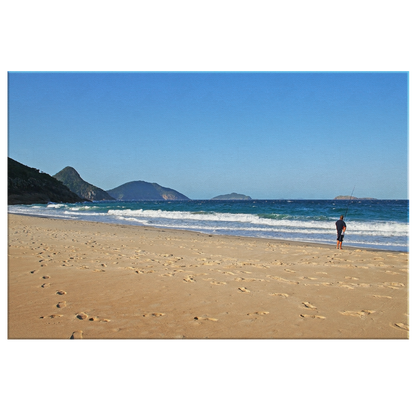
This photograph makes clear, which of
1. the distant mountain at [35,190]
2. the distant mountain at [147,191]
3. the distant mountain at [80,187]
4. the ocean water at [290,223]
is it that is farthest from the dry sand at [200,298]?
the distant mountain at [147,191]

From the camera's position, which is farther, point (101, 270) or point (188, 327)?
point (101, 270)

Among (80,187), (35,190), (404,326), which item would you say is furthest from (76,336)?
(80,187)

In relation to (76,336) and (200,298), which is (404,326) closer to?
(200,298)

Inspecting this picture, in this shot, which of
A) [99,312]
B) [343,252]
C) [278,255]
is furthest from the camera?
[343,252]

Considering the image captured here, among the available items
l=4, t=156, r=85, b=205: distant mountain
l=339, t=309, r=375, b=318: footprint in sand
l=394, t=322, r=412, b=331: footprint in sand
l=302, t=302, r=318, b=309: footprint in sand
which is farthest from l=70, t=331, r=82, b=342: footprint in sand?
l=4, t=156, r=85, b=205: distant mountain

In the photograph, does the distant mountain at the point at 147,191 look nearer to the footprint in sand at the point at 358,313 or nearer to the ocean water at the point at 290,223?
the ocean water at the point at 290,223
